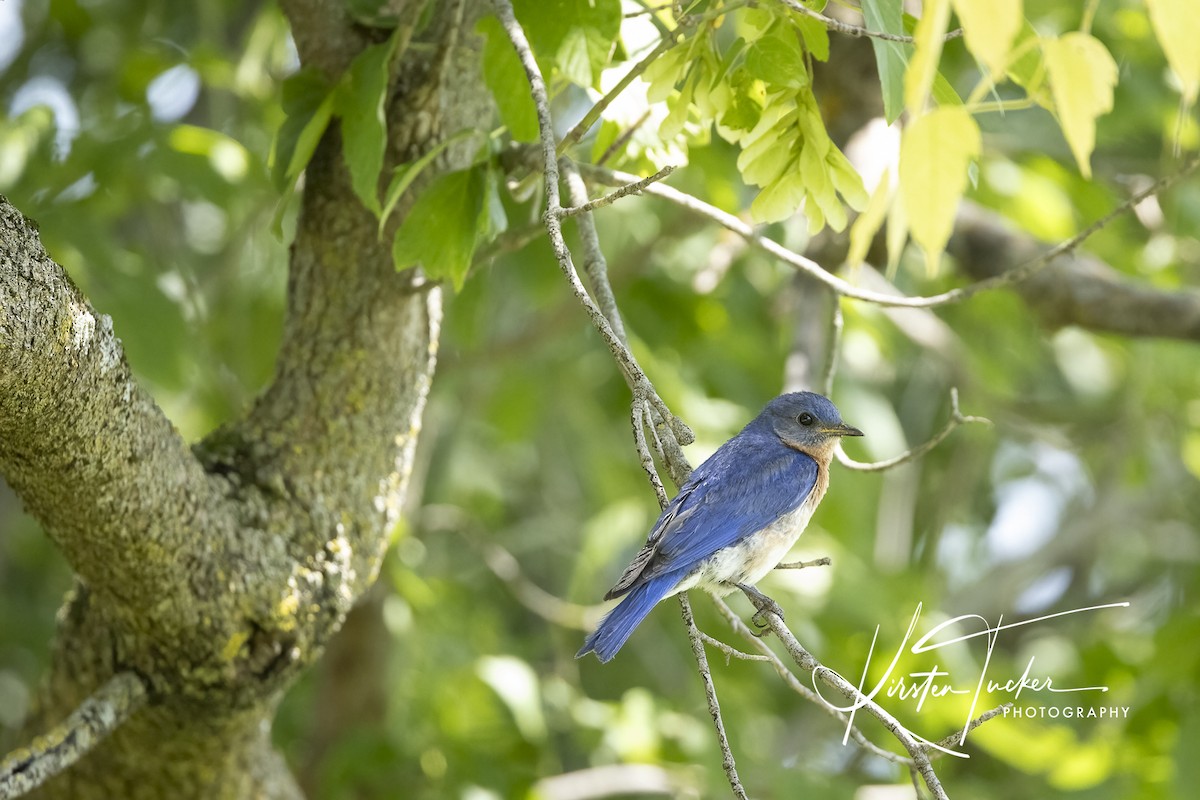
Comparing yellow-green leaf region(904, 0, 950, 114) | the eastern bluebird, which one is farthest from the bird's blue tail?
yellow-green leaf region(904, 0, 950, 114)

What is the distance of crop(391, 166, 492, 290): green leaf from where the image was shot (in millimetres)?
2531

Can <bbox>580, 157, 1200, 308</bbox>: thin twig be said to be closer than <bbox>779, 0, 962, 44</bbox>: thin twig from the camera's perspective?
No

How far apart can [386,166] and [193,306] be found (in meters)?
2.22

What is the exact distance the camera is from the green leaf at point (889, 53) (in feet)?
5.97

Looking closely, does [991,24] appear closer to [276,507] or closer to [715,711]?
[715,711]

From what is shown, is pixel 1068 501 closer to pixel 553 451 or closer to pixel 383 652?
pixel 553 451

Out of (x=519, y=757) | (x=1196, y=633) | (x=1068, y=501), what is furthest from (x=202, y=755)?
(x=1068, y=501)

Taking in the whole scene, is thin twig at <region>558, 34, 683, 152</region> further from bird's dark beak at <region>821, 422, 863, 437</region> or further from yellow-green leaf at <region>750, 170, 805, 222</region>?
bird's dark beak at <region>821, 422, 863, 437</region>

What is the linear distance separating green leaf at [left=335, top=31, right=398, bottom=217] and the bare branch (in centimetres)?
128

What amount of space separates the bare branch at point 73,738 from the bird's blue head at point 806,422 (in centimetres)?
175

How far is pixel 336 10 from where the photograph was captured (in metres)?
2.96

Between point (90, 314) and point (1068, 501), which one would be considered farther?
point (1068, 501)

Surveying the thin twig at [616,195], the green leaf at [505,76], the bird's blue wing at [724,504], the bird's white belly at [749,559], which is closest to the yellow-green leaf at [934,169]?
the thin twig at [616,195]

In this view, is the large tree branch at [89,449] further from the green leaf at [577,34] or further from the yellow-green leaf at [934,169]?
the yellow-green leaf at [934,169]
